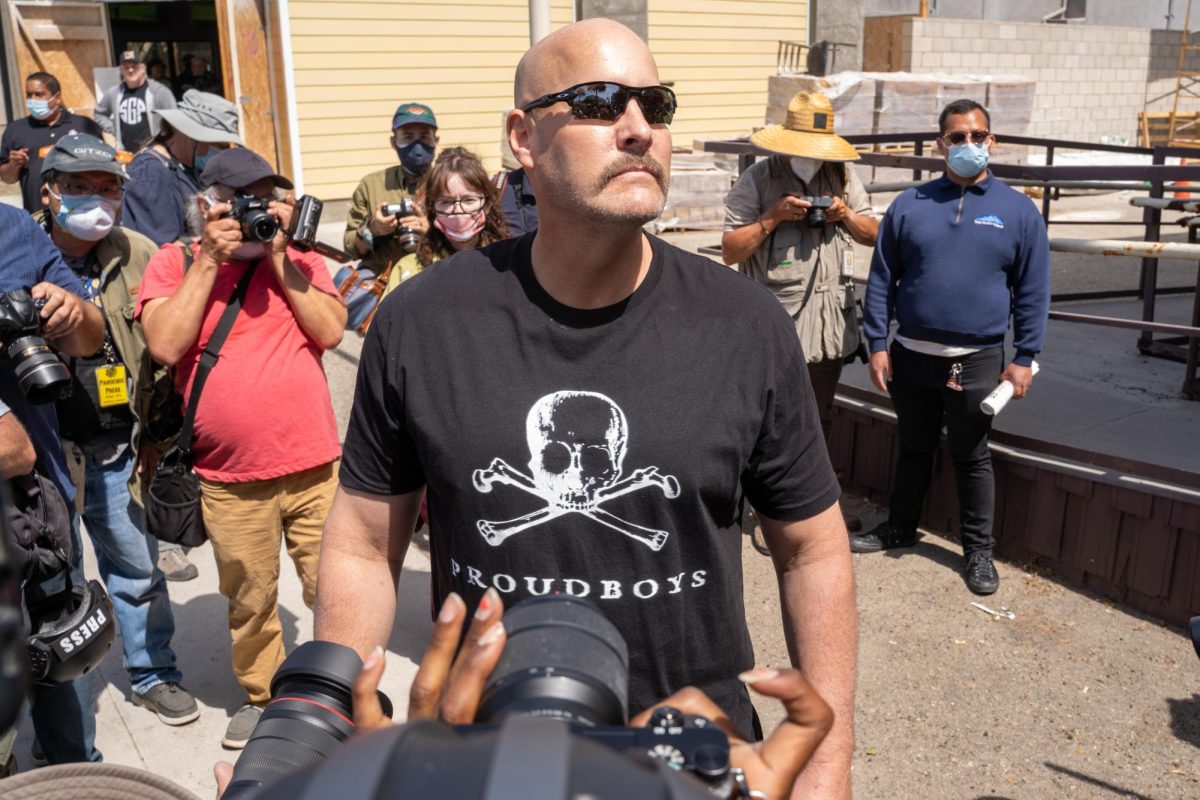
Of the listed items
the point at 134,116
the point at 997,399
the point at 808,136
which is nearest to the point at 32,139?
the point at 134,116

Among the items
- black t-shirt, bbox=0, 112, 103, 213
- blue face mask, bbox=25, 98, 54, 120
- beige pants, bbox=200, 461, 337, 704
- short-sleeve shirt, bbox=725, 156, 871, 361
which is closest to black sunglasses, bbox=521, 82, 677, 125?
beige pants, bbox=200, 461, 337, 704

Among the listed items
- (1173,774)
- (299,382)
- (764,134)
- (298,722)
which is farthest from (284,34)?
(298,722)

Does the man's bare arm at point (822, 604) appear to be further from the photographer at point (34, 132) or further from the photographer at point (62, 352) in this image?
the photographer at point (34, 132)

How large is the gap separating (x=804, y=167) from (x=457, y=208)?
1.71 m

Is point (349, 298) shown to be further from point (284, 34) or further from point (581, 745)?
point (284, 34)

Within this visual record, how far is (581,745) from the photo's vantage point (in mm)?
848

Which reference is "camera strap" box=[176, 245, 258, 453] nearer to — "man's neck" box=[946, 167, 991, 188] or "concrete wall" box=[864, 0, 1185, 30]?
"man's neck" box=[946, 167, 991, 188]

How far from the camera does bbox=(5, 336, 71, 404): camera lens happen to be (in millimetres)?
3010

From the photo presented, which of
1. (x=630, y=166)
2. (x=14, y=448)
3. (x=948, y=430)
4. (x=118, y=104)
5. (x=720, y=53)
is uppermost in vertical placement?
(x=720, y=53)

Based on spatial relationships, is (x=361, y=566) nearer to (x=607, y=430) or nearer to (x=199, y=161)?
(x=607, y=430)

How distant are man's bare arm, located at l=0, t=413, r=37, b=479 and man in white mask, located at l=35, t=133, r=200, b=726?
0.74m

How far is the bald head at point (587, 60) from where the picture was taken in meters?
1.86

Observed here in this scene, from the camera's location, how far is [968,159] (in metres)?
4.80

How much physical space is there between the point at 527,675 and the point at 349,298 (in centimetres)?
387
